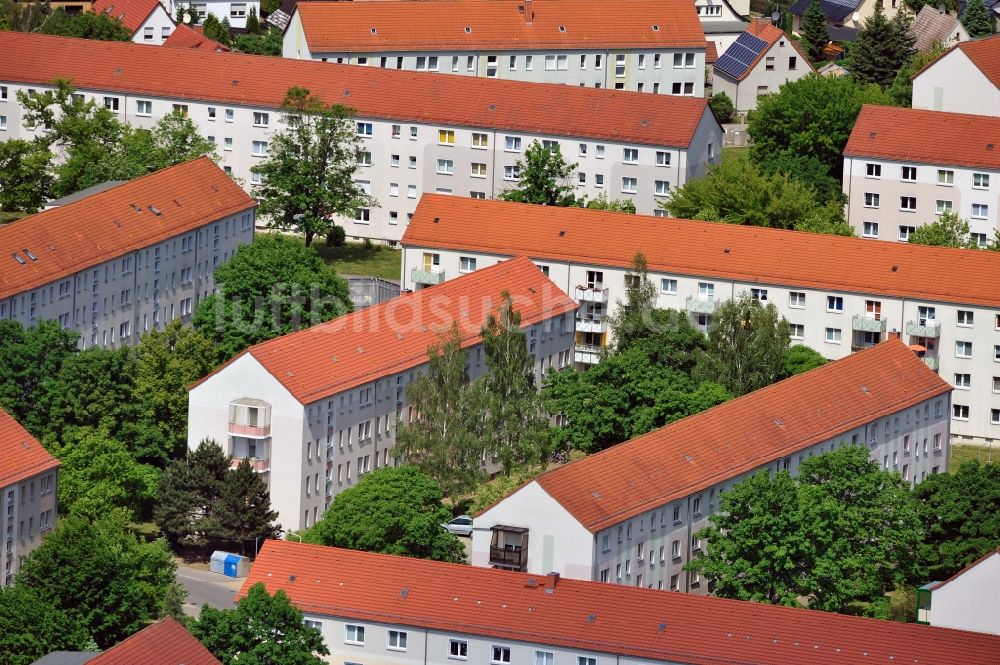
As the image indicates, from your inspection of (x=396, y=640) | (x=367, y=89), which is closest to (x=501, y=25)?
(x=367, y=89)

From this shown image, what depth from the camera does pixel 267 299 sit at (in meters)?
148

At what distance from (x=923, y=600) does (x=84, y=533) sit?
32.1 meters

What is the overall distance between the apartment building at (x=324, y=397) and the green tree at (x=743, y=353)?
→ 34.7 ft

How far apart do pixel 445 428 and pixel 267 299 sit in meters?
15.6

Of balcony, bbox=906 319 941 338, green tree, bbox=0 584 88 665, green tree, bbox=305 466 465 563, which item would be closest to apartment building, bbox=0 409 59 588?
green tree, bbox=0 584 88 665

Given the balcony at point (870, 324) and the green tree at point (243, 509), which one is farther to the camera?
the balcony at point (870, 324)

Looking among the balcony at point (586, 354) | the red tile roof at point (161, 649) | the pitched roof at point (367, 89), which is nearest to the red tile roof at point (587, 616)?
the red tile roof at point (161, 649)

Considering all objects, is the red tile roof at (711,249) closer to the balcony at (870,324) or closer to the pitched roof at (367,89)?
the balcony at (870,324)

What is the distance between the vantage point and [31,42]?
185 metres

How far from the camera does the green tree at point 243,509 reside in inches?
5172

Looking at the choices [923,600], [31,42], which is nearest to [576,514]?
[923,600]

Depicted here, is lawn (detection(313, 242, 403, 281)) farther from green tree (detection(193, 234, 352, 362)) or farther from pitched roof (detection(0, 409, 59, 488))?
pitched roof (detection(0, 409, 59, 488))

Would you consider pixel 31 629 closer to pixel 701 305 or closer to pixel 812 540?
pixel 812 540

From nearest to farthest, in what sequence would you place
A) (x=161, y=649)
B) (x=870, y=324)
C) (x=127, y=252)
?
(x=161, y=649)
(x=127, y=252)
(x=870, y=324)
